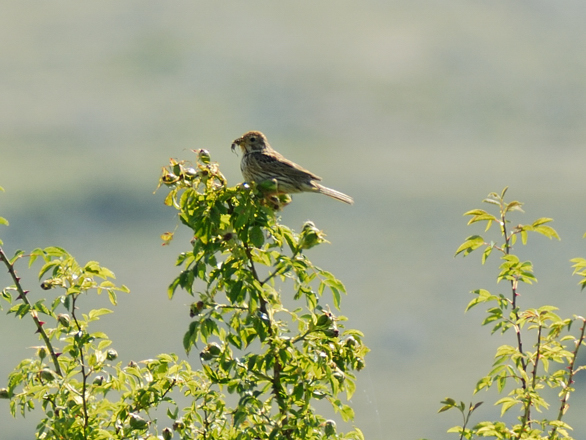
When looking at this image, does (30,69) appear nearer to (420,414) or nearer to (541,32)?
(541,32)

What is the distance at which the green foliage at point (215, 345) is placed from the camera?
4.04 meters

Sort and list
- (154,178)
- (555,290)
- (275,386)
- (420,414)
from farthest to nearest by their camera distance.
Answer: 1. (154,178)
2. (555,290)
3. (420,414)
4. (275,386)

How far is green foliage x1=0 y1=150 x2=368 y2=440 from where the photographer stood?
404cm

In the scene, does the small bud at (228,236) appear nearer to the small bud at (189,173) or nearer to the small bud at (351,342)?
the small bud at (189,173)

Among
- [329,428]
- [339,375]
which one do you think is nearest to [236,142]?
[339,375]

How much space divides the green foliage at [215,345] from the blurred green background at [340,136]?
29.0m

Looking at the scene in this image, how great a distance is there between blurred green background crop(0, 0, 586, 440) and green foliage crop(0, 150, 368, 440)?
95.2 feet

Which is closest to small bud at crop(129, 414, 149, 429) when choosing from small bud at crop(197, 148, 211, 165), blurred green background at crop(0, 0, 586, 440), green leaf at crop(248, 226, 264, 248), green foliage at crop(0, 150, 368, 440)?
green foliage at crop(0, 150, 368, 440)

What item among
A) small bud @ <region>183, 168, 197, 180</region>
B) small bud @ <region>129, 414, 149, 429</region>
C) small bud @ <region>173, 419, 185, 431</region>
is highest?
small bud @ <region>183, 168, 197, 180</region>

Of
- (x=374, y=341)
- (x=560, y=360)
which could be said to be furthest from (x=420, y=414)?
(x=560, y=360)

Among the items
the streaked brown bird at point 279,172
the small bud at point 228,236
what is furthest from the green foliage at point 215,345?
the streaked brown bird at point 279,172

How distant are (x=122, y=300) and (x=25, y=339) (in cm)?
455

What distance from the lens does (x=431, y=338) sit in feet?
128

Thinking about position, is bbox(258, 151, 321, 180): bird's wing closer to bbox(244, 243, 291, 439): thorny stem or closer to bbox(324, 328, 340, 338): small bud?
bbox(244, 243, 291, 439): thorny stem
